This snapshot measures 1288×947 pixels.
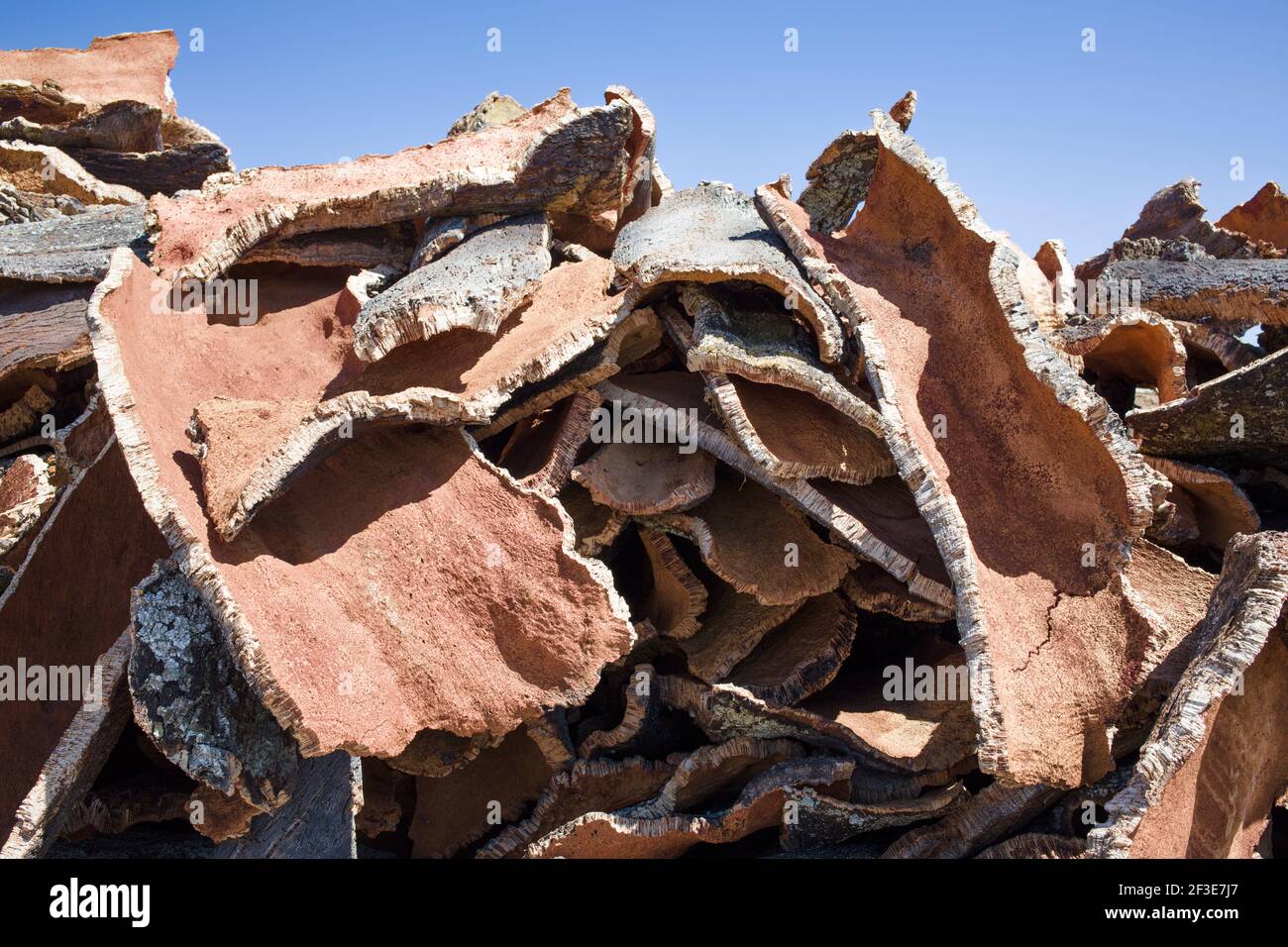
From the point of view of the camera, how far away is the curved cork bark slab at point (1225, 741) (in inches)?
93.6

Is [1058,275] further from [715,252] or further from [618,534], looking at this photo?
[618,534]

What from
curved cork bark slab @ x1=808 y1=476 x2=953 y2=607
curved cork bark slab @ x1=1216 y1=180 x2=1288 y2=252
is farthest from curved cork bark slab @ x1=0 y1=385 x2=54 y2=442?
curved cork bark slab @ x1=1216 y1=180 x2=1288 y2=252

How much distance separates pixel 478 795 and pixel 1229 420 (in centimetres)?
300

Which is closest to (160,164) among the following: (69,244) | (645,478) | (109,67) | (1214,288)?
(109,67)

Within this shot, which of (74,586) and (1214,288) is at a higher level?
(1214,288)

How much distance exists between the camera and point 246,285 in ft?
12.9

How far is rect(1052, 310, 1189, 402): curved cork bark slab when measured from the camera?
3.94 m

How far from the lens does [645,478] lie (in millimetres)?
3348

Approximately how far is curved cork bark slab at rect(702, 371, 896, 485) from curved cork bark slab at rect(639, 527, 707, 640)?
1.65ft

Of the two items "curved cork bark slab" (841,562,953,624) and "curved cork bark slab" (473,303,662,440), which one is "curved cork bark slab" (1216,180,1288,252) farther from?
"curved cork bark slab" (473,303,662,440)

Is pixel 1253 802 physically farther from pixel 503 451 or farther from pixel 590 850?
pixel 503 451

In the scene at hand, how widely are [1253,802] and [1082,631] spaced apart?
24.0 inches

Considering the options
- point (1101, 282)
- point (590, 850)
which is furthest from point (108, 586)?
point (1101, 282)

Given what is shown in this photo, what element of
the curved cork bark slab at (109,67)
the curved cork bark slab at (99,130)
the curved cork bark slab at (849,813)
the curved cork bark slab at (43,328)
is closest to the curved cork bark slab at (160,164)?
the curved cork bark slab at (99,130)
